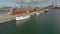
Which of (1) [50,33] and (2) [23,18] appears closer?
(1) [50,33]

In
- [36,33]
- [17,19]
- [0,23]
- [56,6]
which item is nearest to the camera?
[36,33]

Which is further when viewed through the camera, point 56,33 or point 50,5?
point 50,5

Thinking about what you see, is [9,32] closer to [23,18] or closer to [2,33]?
[2,33]

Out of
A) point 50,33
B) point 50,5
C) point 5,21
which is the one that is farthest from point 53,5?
point 50,33

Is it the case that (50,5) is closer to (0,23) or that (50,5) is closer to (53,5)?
(53,5)

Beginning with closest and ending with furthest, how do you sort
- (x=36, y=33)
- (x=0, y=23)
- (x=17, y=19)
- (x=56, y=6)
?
(x=36, y=33), (x=0, y=23), (x=17, y=19), (x=56, y=6)

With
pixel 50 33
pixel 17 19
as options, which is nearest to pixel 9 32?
pixel 50 33

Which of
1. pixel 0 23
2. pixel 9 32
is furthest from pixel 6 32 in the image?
pixel 0 23
